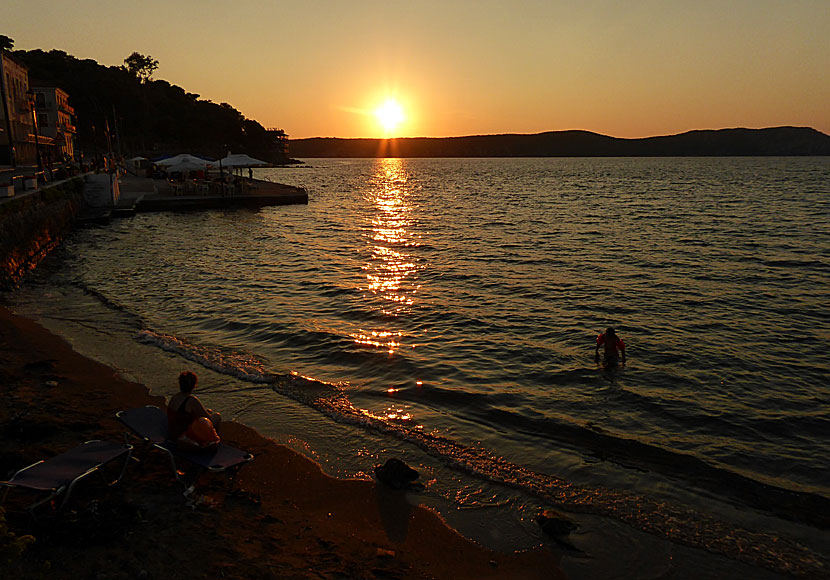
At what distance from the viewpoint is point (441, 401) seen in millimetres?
10797

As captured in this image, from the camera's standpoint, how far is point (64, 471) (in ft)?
19.6

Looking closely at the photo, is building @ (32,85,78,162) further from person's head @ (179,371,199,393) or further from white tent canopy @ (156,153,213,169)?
person's head @ (179,371,199,393)

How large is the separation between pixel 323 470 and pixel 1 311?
12.2m

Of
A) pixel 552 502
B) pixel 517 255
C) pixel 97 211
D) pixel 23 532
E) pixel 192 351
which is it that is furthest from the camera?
pixel 97 211

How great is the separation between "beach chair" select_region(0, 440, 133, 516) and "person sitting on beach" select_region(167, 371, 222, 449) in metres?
0.63

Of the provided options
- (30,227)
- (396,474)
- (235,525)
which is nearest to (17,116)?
(30,227)

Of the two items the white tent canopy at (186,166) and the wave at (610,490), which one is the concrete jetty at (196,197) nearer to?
the white tent canopy at (186,166)

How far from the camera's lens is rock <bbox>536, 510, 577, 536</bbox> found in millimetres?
6676

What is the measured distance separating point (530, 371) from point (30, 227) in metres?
23.2

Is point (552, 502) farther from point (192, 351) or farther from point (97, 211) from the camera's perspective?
point (97, 211)

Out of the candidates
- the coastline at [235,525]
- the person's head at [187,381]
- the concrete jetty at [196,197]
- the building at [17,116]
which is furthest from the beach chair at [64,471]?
the building at [17,116]

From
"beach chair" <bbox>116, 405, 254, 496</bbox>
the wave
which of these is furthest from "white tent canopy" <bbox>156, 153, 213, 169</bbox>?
"beach chair" <bbox>116, 405, 254, 496</bbox>

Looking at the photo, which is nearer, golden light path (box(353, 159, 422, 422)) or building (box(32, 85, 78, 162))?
golden light path (box(353, 159, 422, 422))

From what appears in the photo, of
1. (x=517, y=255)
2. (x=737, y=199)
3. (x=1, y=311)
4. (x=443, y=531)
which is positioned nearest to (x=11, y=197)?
(x=1, y=311)
